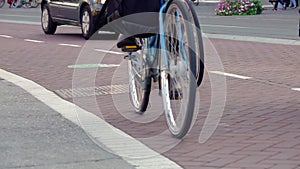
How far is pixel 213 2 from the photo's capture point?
53781 millimetres

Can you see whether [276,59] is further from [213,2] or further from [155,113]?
[213,2]

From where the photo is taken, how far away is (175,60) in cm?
652

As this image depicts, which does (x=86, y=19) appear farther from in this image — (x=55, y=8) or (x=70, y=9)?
(x=55, y=8)

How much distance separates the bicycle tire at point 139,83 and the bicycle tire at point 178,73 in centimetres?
56

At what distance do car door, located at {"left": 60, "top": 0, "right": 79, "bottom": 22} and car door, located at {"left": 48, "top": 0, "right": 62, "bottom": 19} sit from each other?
198 millimetres

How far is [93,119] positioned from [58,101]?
1356 mm

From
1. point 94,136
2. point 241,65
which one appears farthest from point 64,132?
point 241,65

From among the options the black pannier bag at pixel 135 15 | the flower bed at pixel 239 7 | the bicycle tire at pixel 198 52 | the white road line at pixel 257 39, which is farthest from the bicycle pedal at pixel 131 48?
the flower bed at pixel 239 7

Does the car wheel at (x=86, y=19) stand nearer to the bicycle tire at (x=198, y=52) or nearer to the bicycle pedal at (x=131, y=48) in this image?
the bicycle pedal at (x=131, y=48)

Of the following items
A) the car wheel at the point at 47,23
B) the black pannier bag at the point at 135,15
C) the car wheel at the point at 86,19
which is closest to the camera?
the black pannier bag at the point at 135,15

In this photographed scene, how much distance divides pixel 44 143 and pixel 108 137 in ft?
1.74

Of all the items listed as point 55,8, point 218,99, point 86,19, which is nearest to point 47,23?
point 55,8

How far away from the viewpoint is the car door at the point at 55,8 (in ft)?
69.5

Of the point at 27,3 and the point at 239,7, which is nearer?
the point at 239,7
